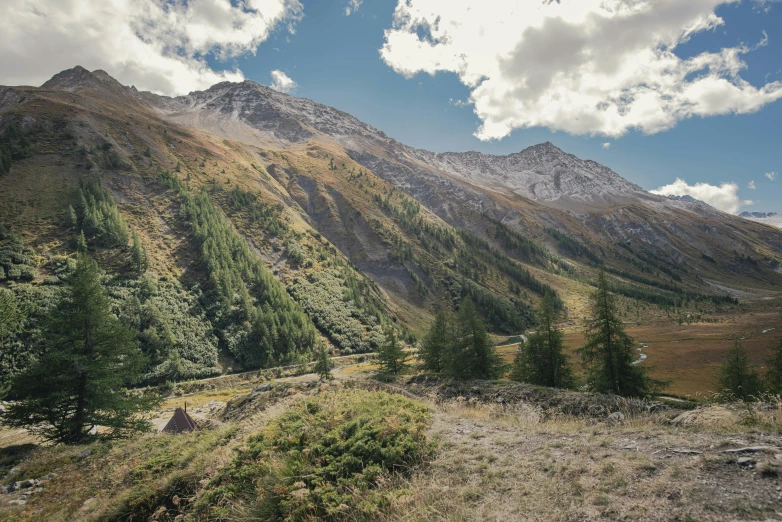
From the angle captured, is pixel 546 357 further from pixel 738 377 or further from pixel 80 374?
pixel 80 374

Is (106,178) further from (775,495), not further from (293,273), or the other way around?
(775,495)

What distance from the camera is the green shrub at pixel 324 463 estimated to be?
20.6ft

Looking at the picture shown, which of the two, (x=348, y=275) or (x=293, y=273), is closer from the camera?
(x=293, y=273)

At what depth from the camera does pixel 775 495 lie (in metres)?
4.34

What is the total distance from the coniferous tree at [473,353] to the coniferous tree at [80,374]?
23689 millimetres

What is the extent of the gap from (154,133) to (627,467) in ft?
647

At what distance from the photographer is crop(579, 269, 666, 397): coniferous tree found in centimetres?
2519

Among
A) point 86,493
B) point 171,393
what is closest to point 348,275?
point 171,393

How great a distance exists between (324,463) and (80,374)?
19006mm

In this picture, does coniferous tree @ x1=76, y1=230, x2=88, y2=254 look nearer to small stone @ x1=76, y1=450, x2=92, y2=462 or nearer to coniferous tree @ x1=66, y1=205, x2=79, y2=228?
coniferous tree @ x1=66, y1=205, x2=79, y2=228

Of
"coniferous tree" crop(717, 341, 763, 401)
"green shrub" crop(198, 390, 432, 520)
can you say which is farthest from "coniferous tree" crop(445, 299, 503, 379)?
"green shrub" crop(198, 390, 432, 520)

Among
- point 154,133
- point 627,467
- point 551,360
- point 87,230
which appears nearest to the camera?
point 627,467

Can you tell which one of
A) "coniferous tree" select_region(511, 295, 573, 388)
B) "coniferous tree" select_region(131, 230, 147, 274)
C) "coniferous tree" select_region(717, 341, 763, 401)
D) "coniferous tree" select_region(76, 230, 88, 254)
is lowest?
"coniferous tree" select_region(717, 341, 763, 401)

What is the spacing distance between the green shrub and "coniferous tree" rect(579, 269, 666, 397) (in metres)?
22.3
